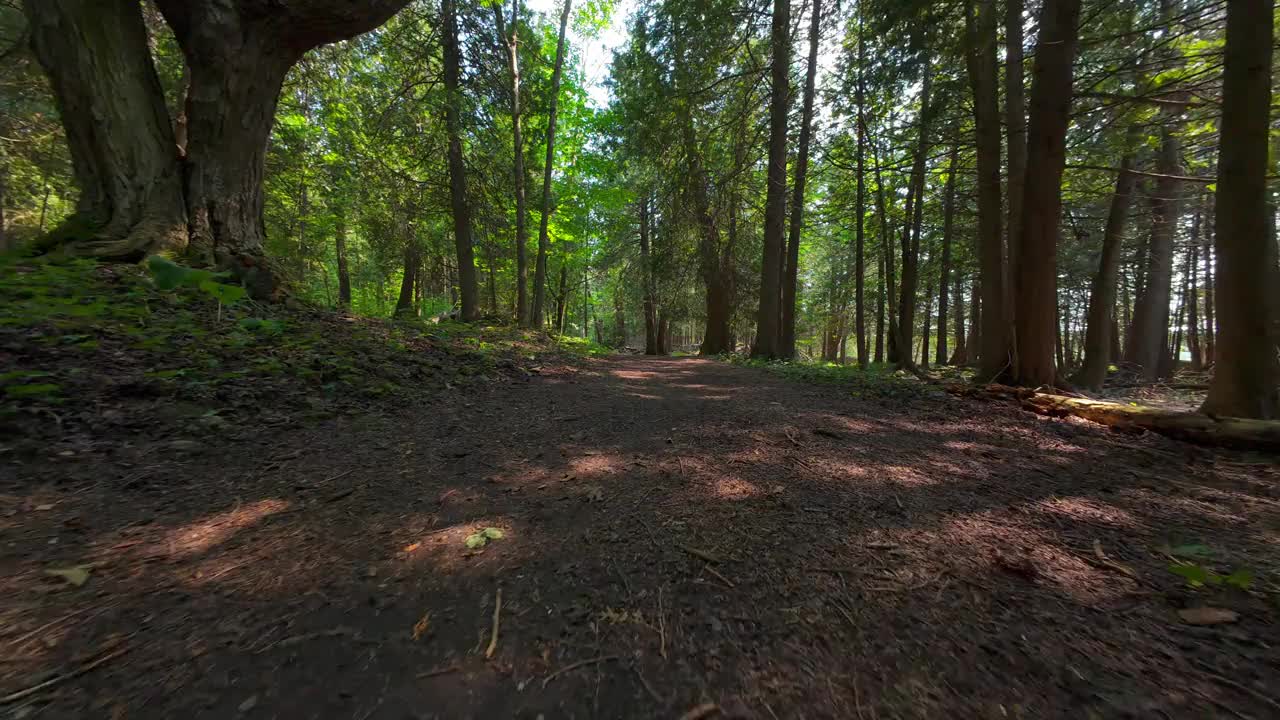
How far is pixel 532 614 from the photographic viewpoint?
148 cm

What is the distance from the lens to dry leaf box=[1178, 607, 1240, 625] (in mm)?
1430

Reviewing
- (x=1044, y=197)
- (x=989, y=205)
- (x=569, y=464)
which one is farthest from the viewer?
(x=989, y=205)

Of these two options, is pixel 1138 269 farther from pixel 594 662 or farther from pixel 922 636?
pixel 594 662

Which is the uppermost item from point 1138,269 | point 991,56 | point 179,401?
point 991,56

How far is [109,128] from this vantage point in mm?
4684

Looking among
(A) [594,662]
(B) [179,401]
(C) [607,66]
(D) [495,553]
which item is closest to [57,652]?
(D) [495,553]

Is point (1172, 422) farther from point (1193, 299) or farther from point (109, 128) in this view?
point (1193, 299)

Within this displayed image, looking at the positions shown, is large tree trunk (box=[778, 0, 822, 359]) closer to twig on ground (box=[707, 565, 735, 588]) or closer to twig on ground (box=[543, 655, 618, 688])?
twig on ground (box=[707, 565, 735, 588])

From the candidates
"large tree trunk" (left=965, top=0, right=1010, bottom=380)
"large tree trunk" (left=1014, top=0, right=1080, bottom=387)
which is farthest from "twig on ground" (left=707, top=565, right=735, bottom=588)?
"large tree trunk" (left=965, top=0, right=1010, bottom=380)

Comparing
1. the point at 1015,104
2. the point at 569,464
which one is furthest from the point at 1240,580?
the point at 1015,104

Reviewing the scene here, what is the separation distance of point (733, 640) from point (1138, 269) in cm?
1960

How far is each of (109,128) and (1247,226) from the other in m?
11.5

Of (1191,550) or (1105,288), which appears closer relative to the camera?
(1191,550)

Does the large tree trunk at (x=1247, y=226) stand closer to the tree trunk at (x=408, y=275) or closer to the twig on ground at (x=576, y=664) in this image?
the twig on ground at (x=576, y=664)
